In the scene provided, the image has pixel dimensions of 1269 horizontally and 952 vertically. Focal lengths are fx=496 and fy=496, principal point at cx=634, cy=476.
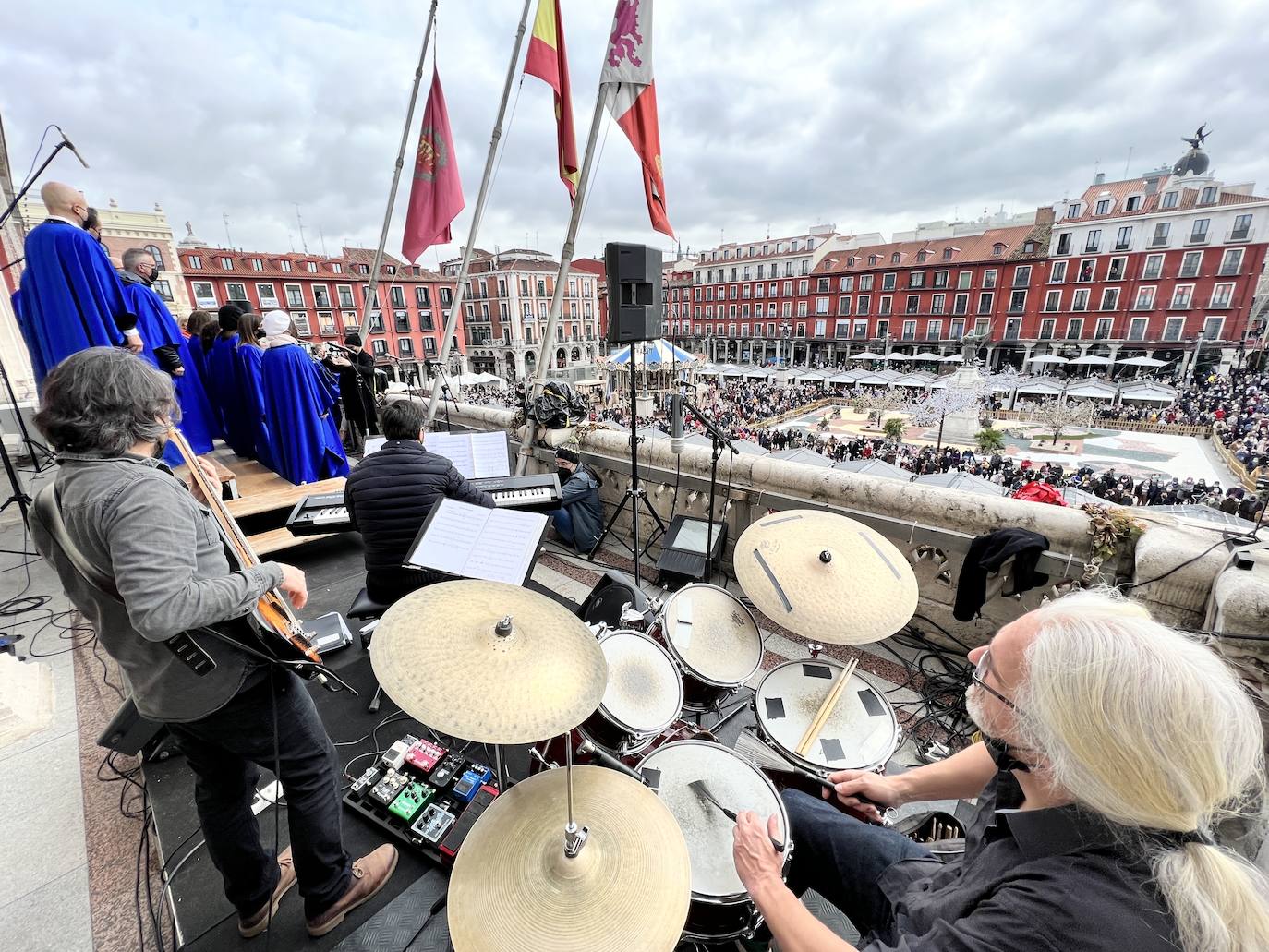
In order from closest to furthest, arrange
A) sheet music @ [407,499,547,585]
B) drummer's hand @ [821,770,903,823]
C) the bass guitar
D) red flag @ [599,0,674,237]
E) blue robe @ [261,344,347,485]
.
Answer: the bass guitar < drummer's hand @ [821,770,903,823] < sheet music @ [407,499,547,585] < red flag @ [599,0,674,237] < blue robe @ [261,344,347,485]

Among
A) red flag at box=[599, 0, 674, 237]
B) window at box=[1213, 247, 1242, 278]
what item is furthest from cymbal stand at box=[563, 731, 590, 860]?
window at box=[1213, 247, 1242, 278]

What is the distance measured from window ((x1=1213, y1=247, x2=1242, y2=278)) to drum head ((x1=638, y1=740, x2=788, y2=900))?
46250 mm

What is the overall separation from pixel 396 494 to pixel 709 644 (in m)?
1.85

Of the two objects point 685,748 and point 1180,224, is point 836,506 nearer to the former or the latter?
point 685,748

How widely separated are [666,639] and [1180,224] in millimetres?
46804

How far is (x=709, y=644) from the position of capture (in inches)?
97.1

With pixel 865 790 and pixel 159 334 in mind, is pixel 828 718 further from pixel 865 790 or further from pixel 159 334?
pixel 159 334

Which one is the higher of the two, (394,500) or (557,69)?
(557,69)

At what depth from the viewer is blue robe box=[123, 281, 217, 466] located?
12.2ft

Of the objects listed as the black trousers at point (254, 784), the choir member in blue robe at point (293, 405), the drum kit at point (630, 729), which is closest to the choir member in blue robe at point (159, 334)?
the choir member in blue robe at point (293, 405)

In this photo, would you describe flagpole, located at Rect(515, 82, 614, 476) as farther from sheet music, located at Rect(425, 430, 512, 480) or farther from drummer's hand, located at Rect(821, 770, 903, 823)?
drummer's hand, located at Rect(821, 770, 903, 823)

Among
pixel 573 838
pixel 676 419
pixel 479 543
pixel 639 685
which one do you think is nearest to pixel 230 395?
pixel 479 543

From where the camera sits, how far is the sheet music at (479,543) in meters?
2.33

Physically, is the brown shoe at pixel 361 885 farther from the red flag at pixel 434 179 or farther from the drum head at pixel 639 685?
the red flag at pixel 434 179
